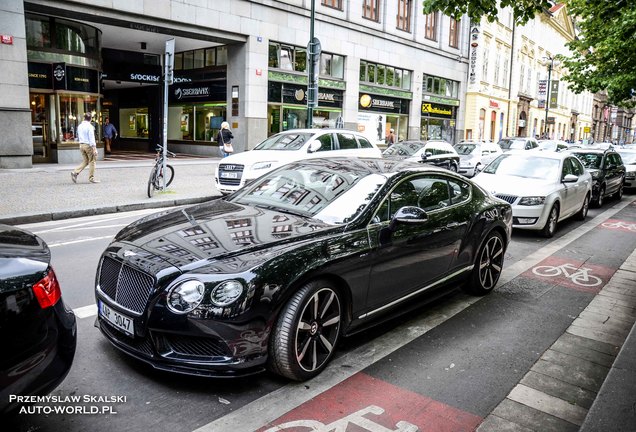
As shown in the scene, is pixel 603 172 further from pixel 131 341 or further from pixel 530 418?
pixel 131 341

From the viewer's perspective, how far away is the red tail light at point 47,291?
2.76 m

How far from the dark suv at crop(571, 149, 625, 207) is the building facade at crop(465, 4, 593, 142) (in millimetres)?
21009

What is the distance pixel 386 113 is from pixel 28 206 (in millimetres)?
25847

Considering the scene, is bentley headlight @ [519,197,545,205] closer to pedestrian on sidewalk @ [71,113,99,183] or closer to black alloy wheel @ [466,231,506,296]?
black alloy wheel @ [466,231,506,296]

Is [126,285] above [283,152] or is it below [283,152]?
below

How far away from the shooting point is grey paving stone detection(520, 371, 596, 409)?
3.85m

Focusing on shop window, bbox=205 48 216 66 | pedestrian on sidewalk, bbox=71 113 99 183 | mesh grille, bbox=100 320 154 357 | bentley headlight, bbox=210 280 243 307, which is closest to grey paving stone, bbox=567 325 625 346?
bentley headlight, bbox=210 280 243 307

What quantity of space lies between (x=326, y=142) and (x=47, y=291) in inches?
470

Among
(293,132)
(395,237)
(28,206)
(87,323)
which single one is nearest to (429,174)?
(395,237)

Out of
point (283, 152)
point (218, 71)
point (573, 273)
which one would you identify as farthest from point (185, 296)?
point (218, 71)

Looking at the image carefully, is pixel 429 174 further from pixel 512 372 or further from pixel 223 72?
pixel 223 72

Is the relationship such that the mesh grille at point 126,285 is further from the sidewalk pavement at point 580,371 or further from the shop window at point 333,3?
the shop window at point 333,3

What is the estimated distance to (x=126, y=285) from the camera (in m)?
3.67

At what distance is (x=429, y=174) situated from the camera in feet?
17.8
